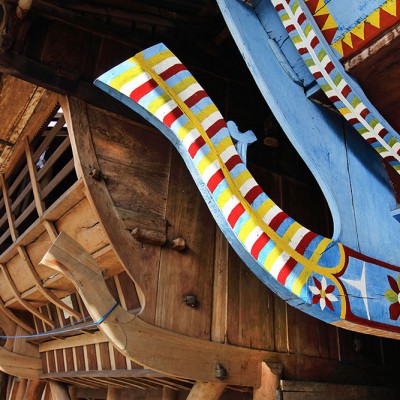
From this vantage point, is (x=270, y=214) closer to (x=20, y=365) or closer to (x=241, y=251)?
(x=241, y=251)

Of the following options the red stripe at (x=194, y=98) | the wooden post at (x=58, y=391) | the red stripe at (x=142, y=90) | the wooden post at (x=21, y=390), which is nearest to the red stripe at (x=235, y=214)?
the red stripe at (x=194, y=98)

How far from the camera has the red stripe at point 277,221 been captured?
5.06ft

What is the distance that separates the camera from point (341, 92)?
1.70m

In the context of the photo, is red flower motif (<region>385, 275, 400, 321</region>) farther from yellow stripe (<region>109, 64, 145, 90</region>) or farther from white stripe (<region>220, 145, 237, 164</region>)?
yellow stripe (<region>109, 64, 145, 90</region>)

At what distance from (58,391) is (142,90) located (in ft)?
11.2

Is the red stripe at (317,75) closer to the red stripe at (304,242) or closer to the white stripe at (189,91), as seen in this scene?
the white stripe at (189,91)

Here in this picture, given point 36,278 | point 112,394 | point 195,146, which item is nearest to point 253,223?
point 195,146

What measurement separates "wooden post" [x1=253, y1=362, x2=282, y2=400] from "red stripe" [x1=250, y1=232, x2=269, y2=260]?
168 centimetres

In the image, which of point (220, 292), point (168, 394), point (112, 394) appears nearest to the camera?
point (220, 292)

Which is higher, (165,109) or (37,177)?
(37,177)

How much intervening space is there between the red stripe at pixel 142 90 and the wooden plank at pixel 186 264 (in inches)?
50.5

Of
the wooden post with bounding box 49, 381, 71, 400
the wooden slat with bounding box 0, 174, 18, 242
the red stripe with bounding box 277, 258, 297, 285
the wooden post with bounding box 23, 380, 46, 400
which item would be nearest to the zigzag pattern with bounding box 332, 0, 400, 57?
the red stripe with bounding box 277, 258, 297, 285

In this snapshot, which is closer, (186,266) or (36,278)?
(186,266)

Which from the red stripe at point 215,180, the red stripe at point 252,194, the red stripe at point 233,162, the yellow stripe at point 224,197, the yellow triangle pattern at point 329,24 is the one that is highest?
the yellow triangle pattern at point 329,24
